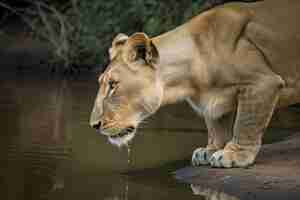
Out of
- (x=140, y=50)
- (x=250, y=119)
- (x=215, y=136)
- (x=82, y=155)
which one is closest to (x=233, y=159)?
(x=250, y=119)

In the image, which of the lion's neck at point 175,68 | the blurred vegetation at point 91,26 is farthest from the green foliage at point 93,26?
the lion's neck at point 175,68

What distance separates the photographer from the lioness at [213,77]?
5.44 m

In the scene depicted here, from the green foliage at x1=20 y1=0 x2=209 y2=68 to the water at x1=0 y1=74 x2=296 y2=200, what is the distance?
274 cm

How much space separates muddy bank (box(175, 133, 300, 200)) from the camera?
4.94 metres

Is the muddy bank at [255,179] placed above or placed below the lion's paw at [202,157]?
below

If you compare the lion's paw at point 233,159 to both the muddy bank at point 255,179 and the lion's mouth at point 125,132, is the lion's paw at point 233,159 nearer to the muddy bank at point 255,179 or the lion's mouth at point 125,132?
the muddy bank at point 255,179

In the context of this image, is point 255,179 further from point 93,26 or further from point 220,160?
point 93,26

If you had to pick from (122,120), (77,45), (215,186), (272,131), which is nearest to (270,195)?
(215,186)

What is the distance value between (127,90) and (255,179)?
1.00 metres

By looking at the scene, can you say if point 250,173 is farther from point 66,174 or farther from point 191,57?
point 66,174

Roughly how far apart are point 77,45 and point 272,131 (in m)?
5.77

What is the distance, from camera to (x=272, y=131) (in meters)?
7.57

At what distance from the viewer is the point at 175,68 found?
5629mm

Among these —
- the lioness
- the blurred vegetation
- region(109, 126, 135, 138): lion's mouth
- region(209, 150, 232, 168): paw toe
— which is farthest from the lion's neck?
the blurred vegetation
